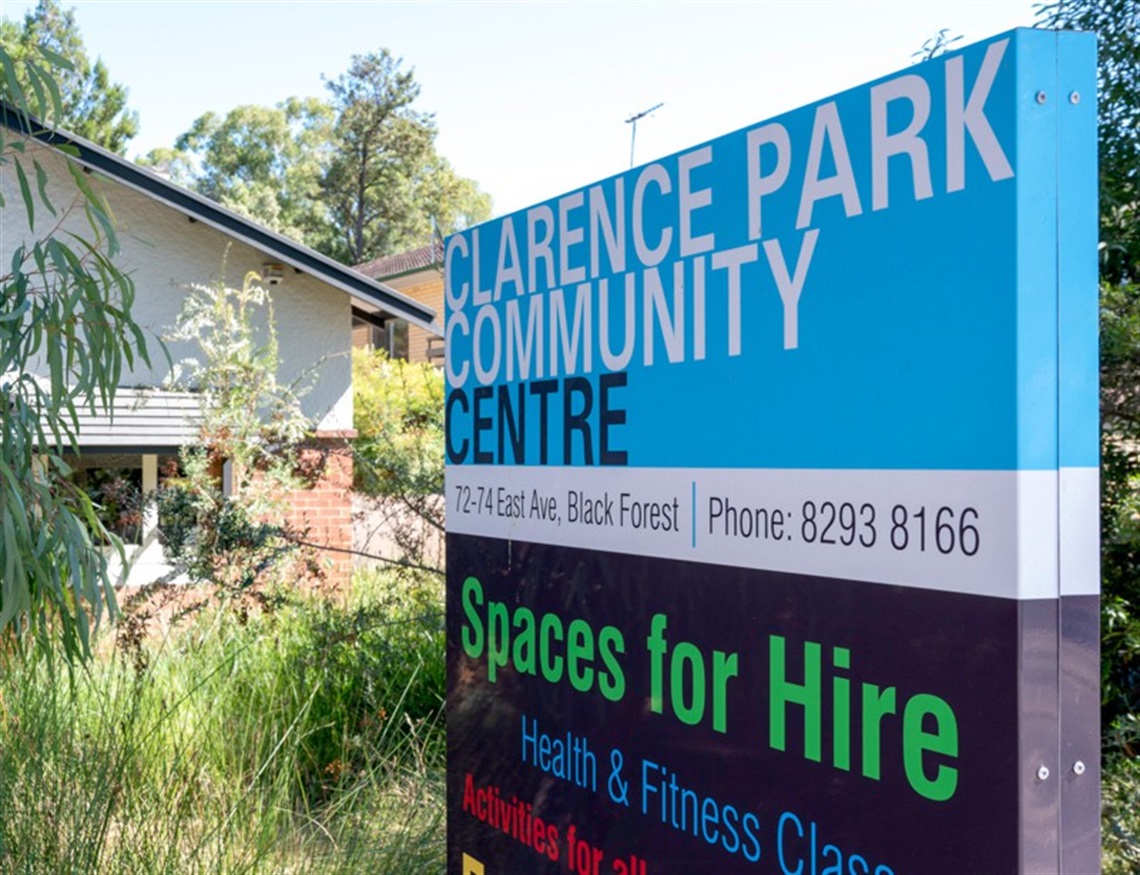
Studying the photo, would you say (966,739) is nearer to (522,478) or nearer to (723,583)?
(723,583)

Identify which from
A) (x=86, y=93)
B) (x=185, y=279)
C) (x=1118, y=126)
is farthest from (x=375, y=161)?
(x=1118, y=126)

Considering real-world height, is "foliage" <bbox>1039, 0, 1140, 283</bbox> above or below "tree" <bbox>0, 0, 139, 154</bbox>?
below

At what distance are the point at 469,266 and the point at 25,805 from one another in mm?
2909

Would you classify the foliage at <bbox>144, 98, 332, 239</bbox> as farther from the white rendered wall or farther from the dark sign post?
the dark sign post

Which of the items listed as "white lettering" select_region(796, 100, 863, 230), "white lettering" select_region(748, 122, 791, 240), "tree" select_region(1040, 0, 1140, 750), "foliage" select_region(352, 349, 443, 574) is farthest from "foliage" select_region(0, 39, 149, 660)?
"tree" select_region(1040, 0, 1140, 750)

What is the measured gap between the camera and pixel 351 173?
58.9 meters

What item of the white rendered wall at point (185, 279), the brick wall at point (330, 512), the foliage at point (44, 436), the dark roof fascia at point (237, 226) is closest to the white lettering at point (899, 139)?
the foliage at point (44, 436)

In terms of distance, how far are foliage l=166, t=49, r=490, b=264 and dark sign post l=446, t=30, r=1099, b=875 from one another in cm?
5297

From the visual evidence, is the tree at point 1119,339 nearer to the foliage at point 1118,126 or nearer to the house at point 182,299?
the foliage at point 1118,126

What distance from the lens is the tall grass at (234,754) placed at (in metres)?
4.70

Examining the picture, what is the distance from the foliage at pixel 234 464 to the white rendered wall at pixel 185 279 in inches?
50.0

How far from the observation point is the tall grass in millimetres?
4695

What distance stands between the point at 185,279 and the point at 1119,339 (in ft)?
34.1

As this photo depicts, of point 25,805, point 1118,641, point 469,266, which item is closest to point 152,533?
point 25,805
